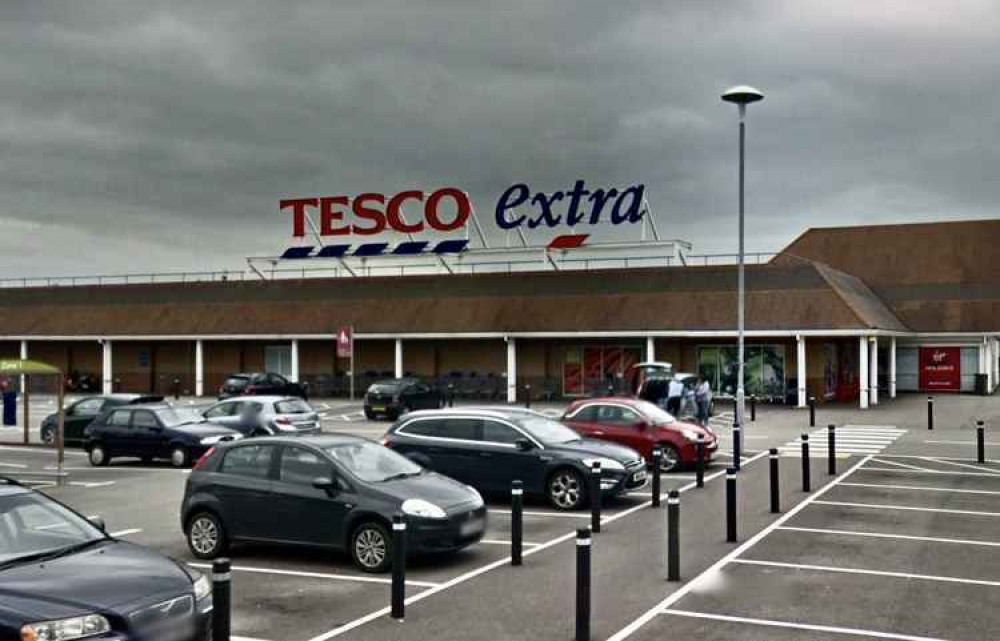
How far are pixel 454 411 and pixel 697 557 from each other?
6.16 m

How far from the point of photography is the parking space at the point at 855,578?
9.59 m

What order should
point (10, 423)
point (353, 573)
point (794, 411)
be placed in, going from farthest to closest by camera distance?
point (794, 411)
point (10, 423)
point (353, 573)

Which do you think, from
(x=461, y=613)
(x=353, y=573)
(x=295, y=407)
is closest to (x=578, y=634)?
(x=461, y=613)

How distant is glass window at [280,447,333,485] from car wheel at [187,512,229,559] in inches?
42.6

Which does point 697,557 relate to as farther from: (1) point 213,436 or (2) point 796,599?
(1) point 213,436

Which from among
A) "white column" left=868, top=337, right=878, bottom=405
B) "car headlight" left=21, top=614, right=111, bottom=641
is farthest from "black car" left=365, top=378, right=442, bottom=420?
"car headlight" left=21, top=614, right=111, bottom=641

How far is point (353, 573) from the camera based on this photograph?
12078mm

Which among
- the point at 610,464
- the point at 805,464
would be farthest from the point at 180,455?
the point at 805,464

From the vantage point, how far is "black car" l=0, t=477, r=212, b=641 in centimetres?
707

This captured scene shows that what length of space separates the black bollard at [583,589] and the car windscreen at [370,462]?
4.05m

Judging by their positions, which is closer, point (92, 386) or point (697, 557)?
point (697, 557)

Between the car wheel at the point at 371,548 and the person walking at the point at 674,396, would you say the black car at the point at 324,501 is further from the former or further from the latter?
the person walking at the point at 674,396

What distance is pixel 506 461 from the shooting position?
17031 mm

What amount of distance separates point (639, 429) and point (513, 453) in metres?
5.70
